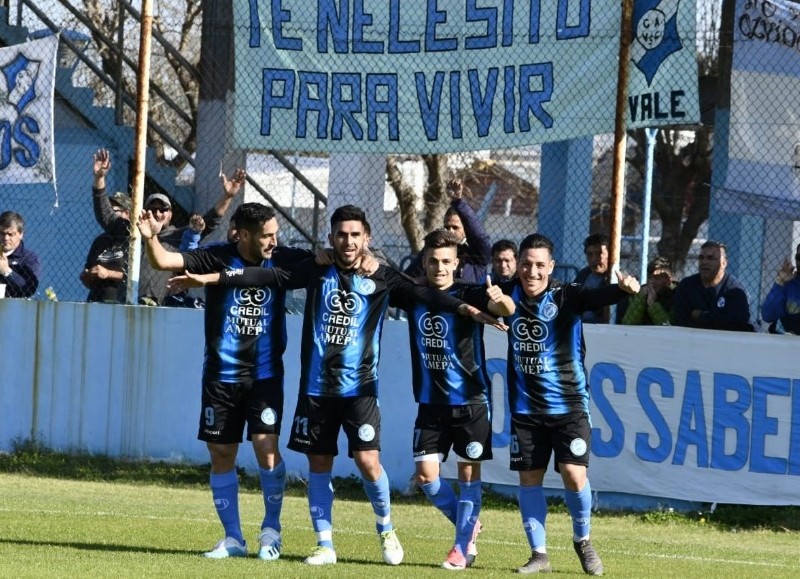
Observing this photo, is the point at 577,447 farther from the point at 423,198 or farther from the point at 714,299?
the point at 423,198

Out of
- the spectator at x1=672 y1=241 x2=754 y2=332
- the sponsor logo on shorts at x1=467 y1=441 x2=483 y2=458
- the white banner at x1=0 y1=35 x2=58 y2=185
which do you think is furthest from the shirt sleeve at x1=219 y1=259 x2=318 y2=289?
the white banner at x1=0 y1=35 x2=58 y2=185

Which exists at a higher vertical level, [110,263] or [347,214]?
[347,214]

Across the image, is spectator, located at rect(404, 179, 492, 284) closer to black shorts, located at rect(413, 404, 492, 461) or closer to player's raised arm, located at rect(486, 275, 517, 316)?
black shorts, located at rect(413, 404, 492, 461)

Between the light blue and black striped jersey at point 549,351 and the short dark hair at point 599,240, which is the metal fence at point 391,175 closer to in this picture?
the short dark hair at point 599,240

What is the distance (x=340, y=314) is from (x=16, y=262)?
17.5ft

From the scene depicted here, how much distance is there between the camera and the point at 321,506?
28.0ft

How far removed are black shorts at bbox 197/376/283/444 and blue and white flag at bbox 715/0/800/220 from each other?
478 cm

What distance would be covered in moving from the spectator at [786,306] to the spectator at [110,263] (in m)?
5.41

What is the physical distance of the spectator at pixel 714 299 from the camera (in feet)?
36.7

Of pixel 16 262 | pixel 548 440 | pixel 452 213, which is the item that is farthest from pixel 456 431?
pixel 16 262

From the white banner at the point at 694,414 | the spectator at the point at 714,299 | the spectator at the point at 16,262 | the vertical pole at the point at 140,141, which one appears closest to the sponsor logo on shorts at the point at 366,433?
the white banner at the point at 694,414

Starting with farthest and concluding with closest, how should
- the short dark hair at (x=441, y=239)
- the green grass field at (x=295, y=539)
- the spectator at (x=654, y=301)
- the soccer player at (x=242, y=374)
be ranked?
1. the spectator at (x=654, y=301)
2. the short dark hair at (x=441, y=239)
3. the soccer player at (x=242, y=374)
4. the green grass field at (x=295, y=539)

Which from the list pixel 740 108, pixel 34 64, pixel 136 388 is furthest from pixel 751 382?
pixel 34 64

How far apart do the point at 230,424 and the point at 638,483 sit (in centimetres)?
404
